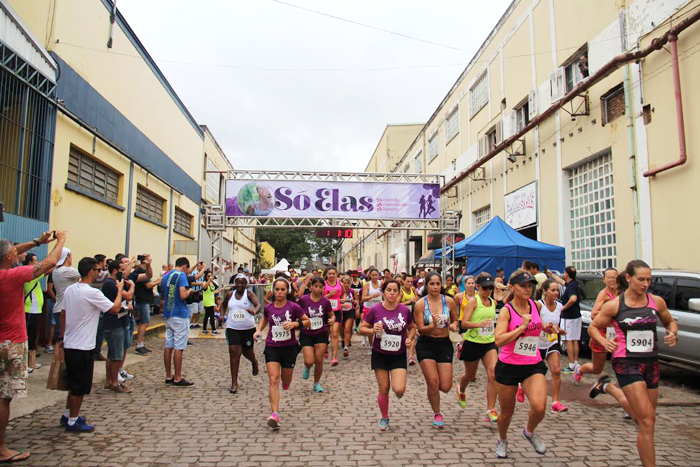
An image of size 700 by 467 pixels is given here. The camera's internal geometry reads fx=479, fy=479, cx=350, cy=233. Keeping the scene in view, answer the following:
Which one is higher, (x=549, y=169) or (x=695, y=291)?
(x=549, y=169)

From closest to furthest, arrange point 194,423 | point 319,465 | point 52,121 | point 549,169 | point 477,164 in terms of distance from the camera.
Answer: point 319,465, point 194,423, point 52,121, point 549,169, point 477,164

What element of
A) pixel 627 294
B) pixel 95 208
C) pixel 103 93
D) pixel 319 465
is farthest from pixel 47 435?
pixel 103 93

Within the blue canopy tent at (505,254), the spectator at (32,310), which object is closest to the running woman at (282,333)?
the spectator at (32,310)

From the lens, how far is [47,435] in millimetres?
5074

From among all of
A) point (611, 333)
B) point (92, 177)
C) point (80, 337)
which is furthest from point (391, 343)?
point (92, 177)

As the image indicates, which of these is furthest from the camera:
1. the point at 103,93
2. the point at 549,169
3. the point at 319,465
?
the point at 549,169

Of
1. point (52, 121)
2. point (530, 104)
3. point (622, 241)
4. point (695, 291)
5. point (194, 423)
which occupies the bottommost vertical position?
point (194, 423)

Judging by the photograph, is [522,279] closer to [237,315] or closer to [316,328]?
[316,328]

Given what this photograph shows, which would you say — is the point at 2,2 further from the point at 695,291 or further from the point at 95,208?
the point at 695,291

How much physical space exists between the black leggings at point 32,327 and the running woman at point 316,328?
4.20 meters

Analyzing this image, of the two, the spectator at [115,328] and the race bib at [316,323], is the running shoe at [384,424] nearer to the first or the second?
the race bib at [316,323]

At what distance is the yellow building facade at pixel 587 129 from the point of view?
10062 mm

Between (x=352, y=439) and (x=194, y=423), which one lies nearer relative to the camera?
(x=352, y=439)

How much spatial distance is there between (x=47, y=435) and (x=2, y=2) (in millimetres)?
6959
